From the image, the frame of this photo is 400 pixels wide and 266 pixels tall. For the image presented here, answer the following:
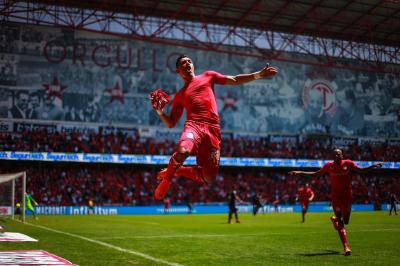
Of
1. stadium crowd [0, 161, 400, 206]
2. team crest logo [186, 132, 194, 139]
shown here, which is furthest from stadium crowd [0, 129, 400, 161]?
team crest logo [186, 132, 194, 139]

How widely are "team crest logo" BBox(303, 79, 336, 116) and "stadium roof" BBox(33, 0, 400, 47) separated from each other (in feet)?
22.7

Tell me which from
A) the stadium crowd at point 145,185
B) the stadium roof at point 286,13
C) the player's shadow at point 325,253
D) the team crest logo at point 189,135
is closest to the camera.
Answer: the team crest logo at point 189,135

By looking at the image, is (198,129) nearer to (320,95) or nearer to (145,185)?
(145,185)

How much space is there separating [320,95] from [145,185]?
21211 mm

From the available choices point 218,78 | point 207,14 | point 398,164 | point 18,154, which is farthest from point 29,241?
point 398,164

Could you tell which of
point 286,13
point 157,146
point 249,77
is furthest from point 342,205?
point 157,146

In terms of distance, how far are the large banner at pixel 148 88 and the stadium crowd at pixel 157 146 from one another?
57.3 inches

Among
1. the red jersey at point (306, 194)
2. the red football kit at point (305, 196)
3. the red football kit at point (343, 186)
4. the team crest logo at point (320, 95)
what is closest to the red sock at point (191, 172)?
the red football kit at point (343, 186)

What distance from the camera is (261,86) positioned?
53.8m

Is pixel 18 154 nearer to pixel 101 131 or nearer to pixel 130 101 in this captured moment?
pixel 101 131

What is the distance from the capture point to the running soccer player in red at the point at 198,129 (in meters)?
6.80

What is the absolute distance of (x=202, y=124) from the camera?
7.02 metres

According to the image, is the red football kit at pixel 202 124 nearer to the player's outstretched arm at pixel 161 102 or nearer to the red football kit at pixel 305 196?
the player's outstretched arm at pixel 161 102

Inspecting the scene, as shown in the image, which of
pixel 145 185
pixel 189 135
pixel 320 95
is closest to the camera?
pixel 189 135
